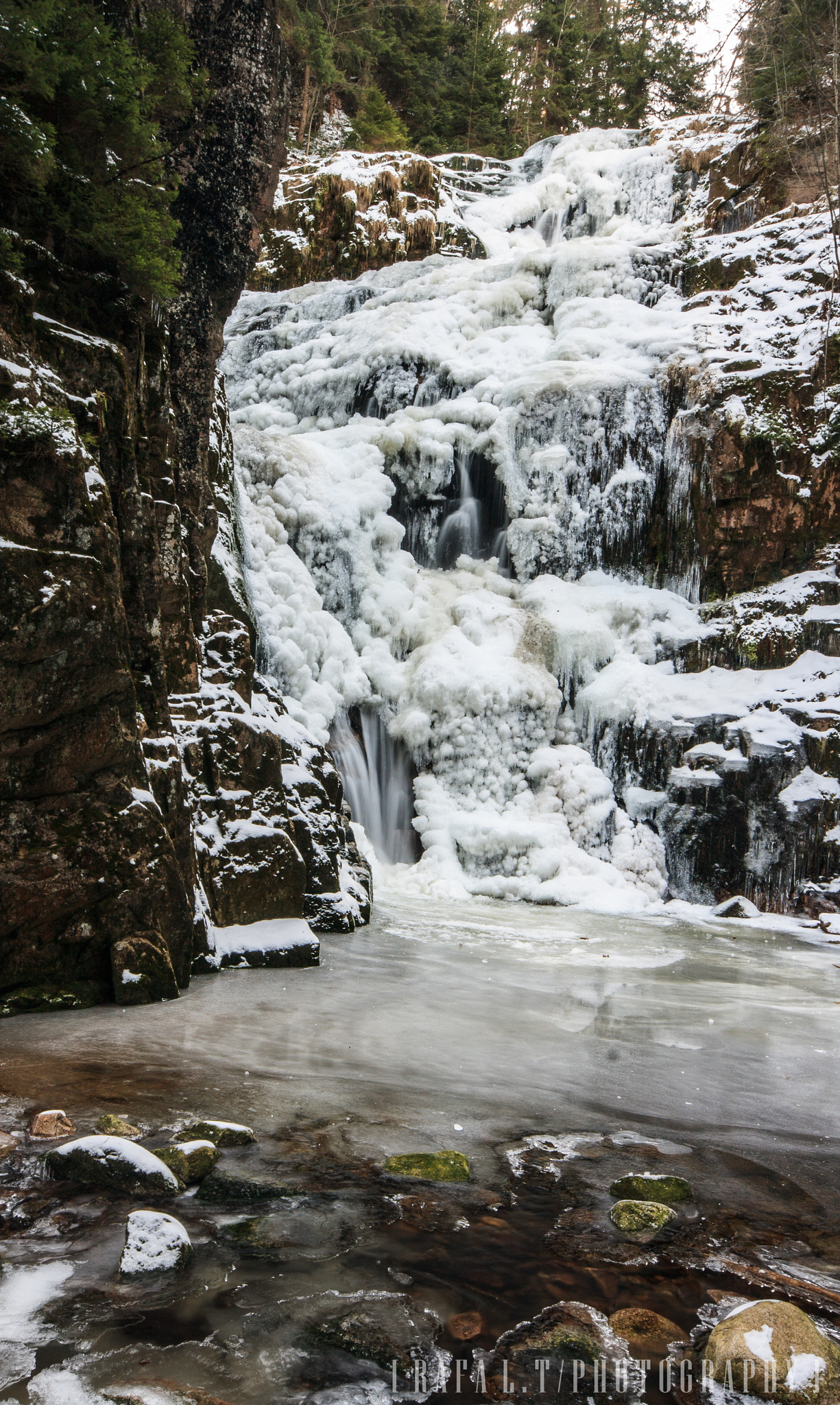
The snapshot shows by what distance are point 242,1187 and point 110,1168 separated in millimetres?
352

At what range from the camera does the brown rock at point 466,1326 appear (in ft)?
5.98

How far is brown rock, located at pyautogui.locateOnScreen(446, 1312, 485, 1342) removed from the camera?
5.98 feet

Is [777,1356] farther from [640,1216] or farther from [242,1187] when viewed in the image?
[242,1187]

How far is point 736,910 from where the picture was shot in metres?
9.56

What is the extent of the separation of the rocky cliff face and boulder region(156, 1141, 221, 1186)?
1833 mm

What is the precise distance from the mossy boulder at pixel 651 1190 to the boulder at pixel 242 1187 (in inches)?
35.9

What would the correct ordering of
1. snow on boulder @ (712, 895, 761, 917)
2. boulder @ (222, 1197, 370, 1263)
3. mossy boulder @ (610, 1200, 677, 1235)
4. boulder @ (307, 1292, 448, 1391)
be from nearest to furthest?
boulder @ (307, 1292, 448, 1391)
boulder @ (222, 1197, 370, 1263)
mossy boulder @ (610, 1200, 677, 1235)
snow on boulder @ (712, 895, 761, 917)

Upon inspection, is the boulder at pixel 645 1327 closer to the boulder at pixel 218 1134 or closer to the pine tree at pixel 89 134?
the boulder at pixel 218 1134

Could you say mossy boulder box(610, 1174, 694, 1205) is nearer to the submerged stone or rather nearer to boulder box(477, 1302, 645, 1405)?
boulder box(477, 1302, 645, 1405)

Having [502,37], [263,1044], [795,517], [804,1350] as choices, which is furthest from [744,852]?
[502,37]

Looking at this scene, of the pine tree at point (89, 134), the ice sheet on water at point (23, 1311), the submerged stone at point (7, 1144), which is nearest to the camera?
the ice sheet on water at point (23, 1311)

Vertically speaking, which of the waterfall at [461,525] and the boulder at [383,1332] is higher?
the waterfall at [461,525]

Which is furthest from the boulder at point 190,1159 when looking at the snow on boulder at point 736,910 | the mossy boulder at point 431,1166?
the snow on boulder at point 736,910

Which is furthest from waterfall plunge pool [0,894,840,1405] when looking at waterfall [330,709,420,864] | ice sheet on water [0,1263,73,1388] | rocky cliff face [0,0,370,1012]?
waterfall [330,709,420,864]
